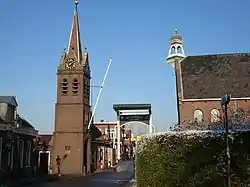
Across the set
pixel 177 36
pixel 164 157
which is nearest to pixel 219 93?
pixel 177 36

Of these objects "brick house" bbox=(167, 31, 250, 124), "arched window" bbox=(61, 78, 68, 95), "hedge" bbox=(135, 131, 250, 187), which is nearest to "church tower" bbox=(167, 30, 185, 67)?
"brick house" bbox=(167, 31, 250, 124)

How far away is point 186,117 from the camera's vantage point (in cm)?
4106

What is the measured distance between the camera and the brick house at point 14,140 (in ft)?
111

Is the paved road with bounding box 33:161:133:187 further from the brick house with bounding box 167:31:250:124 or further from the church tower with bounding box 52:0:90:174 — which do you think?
the church tower with bounding box 52:0:90:174

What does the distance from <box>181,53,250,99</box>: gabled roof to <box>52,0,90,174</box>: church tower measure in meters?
15.7

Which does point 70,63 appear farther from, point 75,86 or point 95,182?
point 95,182

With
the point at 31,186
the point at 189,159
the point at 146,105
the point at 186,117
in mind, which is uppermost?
the point at 146,105

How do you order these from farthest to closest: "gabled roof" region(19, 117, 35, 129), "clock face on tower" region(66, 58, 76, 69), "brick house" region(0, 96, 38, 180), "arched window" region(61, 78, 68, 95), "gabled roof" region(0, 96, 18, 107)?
"clock face on tower" region(66, 58, 76, 69) < "arched window" region(61, 78, 68, 95) < "gabled roof" region(19, 117, 35, 129) < "gabled roof" region(0, 96, 18, 107) < "brick house" region(0, 96, 38, 180)

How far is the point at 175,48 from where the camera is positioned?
51.7m

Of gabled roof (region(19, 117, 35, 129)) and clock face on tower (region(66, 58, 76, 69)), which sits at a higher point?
clock face on tower (region(66, 58, 76, 69))

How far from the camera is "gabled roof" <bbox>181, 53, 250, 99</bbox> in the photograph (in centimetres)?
4119

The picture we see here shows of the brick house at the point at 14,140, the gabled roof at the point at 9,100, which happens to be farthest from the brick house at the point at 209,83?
the gabled roof at the point at 9,100

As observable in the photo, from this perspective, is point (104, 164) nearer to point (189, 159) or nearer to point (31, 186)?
point (31, 186)

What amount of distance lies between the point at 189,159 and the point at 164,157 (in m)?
1.15
